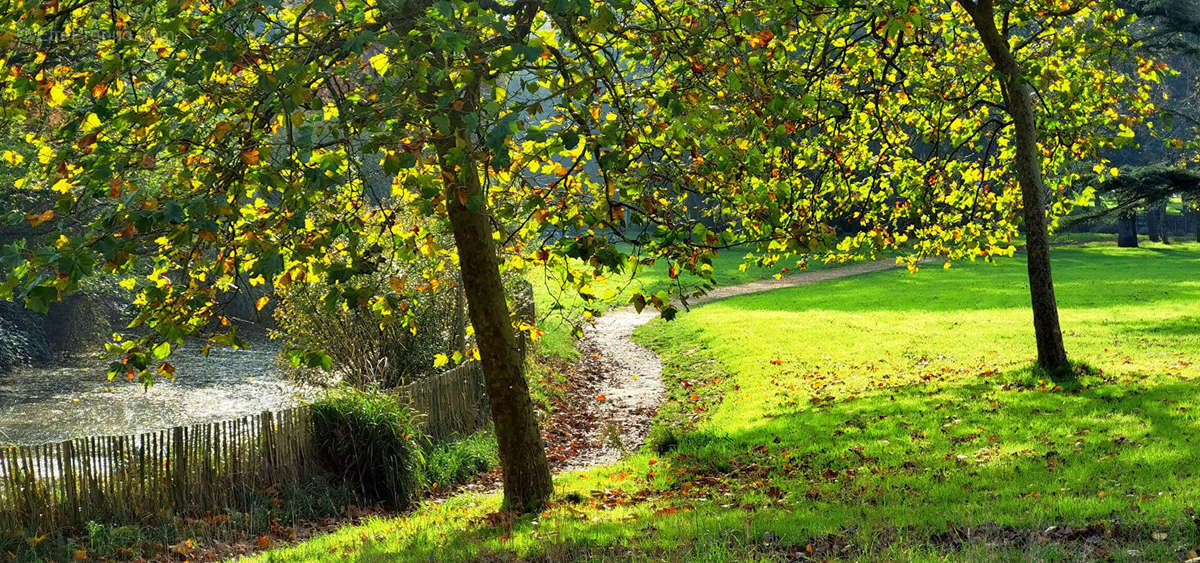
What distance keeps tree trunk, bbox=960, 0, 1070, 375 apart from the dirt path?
5.88 m

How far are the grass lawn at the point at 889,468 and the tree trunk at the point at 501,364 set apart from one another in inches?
14.9

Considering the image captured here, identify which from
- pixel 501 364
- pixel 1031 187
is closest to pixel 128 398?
pixel 501 364

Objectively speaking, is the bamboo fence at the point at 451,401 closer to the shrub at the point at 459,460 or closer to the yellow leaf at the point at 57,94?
the shrub at the point at 459,460

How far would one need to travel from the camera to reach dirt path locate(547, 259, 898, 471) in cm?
1375

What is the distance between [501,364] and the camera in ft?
29.5

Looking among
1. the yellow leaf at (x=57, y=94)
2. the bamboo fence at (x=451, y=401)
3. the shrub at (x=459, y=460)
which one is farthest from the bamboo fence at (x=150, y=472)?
the yellow leaf at (x=57, y=94)

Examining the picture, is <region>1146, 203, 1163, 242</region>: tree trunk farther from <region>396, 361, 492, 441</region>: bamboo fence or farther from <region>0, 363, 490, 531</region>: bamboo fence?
<region>0, 363, 490, 531</region>: bamboo fence

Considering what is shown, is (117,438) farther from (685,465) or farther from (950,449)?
(950,449)

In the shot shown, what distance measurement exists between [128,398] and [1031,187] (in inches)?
678

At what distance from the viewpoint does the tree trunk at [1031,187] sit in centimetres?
1268

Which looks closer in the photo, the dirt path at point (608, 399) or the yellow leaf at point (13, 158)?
the yellow leaf at point (13, 158)

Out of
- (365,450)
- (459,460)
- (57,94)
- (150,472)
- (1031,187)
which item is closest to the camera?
(57,94)

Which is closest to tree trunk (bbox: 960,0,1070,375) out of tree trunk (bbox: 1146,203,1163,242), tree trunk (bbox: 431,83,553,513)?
tree trunk (bbox: 431,83,553,513)

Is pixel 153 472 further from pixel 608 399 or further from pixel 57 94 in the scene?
pixel 608 399
